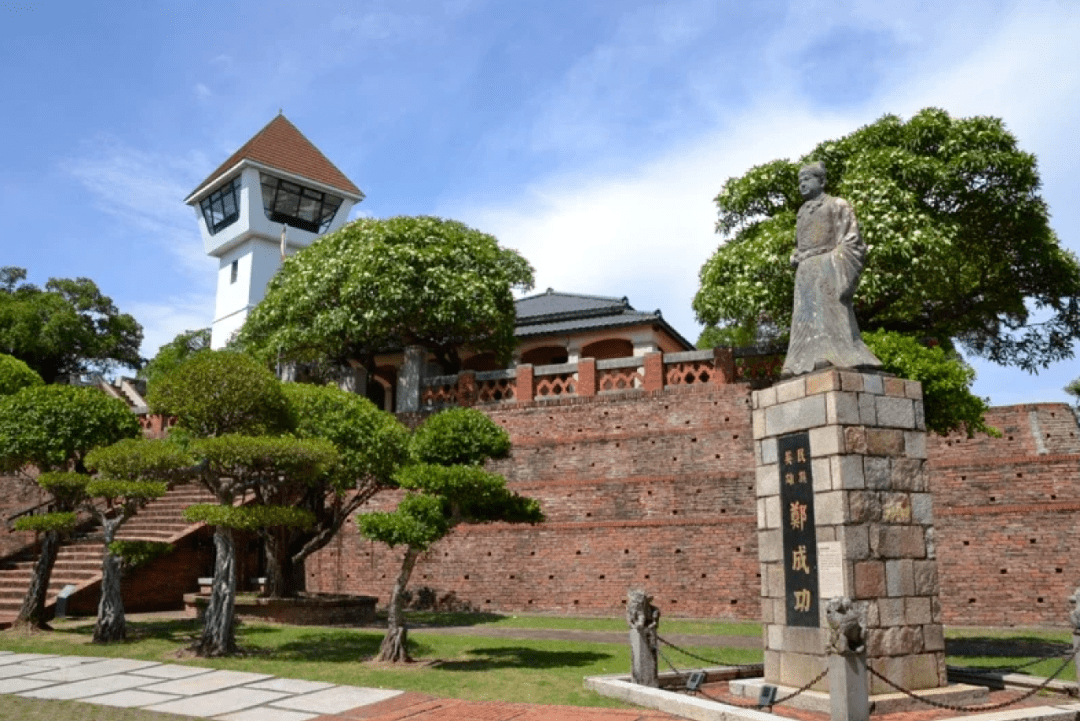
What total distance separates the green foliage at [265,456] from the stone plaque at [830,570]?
22.5 feet

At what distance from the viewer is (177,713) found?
8273mm

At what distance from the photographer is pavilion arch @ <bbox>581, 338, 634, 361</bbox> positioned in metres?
30.1

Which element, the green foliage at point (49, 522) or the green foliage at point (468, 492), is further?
the green foliage at point (49, 522)

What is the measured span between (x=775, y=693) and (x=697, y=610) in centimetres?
808

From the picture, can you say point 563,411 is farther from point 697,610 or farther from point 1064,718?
point 1064,718

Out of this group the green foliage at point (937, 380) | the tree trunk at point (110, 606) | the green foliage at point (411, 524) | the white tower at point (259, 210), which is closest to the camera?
the green foliage at point (411, 524)

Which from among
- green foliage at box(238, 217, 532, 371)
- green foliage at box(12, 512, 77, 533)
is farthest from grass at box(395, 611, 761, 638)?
green foliage at box(238, 217, 532, 371)

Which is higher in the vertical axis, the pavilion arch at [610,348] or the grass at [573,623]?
the pavilion arch at [610,348]

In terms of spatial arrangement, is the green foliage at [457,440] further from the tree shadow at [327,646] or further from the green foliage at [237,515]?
the tree shadow at [327,646]

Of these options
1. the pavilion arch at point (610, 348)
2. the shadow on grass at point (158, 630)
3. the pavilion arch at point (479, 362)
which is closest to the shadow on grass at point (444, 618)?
the shadow on grass at point (158, 630)

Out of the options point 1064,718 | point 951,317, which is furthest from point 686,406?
point 1064,718

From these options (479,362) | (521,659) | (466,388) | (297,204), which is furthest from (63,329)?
(521,659)

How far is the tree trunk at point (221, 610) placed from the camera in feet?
39.1

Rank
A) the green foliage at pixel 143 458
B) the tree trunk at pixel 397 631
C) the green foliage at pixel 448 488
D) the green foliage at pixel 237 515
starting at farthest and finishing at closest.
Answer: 1. the green foliage at pixel 143 458
2. the green foliage at pixel 237 515
3. the tree trunk at pixel 397 631
4. the green foliage at pixel 448 488
